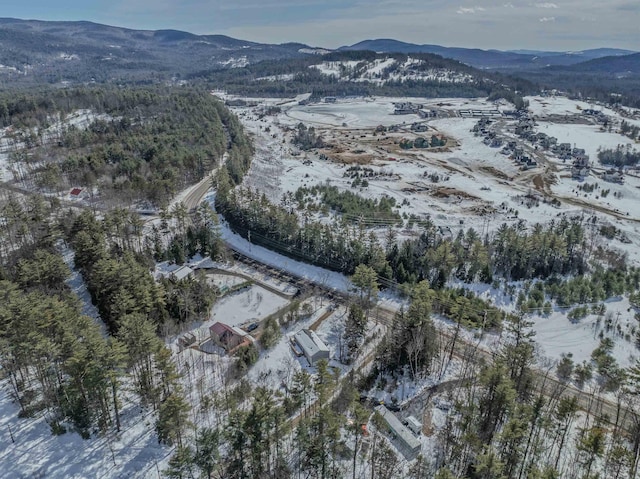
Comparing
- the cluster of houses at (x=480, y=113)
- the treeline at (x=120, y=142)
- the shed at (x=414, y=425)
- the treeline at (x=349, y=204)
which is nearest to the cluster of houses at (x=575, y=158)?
the treeline at (x=349, y=204)

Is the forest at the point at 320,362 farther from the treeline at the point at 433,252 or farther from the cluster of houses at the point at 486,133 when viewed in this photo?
the cluster of houses at the point at 486,133

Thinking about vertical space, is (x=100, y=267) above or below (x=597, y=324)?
above

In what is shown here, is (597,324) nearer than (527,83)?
Yes

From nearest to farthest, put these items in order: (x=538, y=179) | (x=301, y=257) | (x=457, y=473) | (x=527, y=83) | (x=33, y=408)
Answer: (x=457, y=473)
(x=33, y=408)
(x=301, y=257)
(x=538, y=179)
(x=527, y=83)

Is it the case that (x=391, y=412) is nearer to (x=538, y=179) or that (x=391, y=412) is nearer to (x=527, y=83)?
(x=538, y=179)

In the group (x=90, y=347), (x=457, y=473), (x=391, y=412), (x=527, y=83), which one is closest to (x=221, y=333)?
(x=90, y=347)

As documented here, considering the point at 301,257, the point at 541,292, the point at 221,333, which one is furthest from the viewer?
the point at 301,257

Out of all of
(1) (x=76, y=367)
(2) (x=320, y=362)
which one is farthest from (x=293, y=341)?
(1) (x=76, y=367)

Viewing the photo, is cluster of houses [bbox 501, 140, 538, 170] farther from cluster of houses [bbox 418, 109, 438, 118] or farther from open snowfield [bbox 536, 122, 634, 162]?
cluster of houses [bbox 418, 109, 438, 118]
